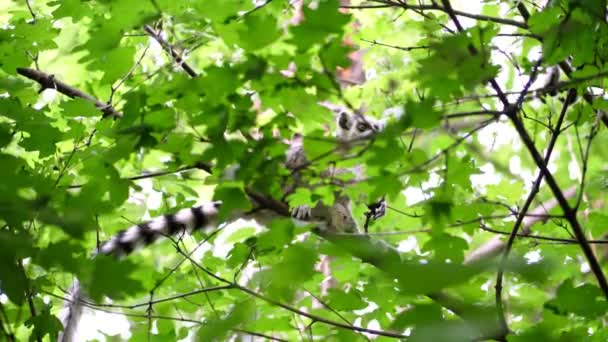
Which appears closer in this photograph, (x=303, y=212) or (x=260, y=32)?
(x=260, y=32)

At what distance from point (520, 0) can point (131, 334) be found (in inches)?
90.0

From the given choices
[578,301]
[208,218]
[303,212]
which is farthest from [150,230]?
[578,301]

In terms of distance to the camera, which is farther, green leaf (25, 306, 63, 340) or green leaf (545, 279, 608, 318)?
green leaf (25, 306, 63, 340)

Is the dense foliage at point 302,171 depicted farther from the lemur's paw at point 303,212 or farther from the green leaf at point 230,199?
the lemur's paw at point 303,212

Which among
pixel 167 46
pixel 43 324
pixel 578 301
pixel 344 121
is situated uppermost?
pixel 344 121

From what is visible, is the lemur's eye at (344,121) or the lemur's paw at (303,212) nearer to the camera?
the lemur's paw at (303,212)

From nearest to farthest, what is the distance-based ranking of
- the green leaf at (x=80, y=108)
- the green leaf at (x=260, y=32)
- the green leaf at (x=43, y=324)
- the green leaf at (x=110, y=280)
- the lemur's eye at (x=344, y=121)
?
the green leaf at (x=110, y=280), the green leaf at (x=260, y=32), the green leaf at (x=43, y=324), the green leaf at (x=80, y=108), the lemur's eye at (x=344, y=121)

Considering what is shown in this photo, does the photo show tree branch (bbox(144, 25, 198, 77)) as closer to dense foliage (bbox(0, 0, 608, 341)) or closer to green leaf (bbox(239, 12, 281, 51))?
dense foliage (bbox(0, 0, 608, 341))

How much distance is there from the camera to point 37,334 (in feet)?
7.50

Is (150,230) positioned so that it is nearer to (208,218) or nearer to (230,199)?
(208,218)

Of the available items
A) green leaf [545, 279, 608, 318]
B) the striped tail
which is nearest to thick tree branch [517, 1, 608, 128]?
green leaf [545, 279, 608, 318]

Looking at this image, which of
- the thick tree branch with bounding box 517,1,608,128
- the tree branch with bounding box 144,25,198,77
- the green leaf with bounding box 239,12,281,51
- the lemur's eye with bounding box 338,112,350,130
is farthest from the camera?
the lemur's eye with bounding box 338,112,350,130

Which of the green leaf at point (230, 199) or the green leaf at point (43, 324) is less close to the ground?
the green leaf at point (230, 199)

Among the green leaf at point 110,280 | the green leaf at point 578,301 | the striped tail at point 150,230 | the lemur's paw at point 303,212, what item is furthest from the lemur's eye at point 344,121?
the green leaf at point 110,280
